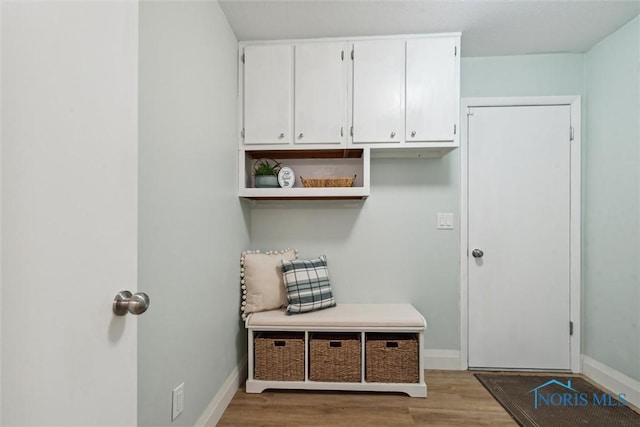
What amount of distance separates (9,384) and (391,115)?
2.24 meters

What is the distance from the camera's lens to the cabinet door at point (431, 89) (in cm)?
227

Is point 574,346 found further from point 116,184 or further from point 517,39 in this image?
point 116,184

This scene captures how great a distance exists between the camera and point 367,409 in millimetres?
2025

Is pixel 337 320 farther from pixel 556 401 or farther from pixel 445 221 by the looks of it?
pixel 556 401

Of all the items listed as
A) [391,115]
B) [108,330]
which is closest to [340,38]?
[391,115]

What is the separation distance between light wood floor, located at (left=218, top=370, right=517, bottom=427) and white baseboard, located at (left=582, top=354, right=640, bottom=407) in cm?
83

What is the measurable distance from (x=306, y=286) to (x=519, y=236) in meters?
1.69

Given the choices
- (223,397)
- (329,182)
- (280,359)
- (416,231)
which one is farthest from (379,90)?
(223,397)

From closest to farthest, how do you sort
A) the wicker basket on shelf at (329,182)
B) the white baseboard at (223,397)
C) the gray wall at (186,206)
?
1. the gray wall at (186,206)
2. the white baseboard at (223,397)
3. the wicker basket on shelf at (329,182)

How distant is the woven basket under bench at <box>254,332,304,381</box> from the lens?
2229 mm

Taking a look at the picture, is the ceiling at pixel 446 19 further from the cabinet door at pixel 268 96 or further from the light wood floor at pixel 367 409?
the light wood floor at pixel 367 409

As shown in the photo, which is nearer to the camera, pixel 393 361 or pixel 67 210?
pixel 67 210

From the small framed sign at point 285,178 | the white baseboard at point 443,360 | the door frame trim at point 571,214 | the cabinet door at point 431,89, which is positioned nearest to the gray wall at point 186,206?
the small framed sign at point 285,178

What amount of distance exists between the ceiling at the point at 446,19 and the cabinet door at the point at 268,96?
15cm
